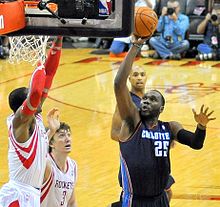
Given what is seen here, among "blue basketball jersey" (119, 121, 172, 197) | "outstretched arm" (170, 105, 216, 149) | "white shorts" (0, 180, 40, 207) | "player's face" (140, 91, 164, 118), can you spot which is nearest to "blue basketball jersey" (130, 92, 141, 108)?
"player's face" (140, 91, 164, 118)

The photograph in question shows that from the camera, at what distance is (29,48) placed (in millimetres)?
7750

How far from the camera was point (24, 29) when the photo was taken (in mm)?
5277

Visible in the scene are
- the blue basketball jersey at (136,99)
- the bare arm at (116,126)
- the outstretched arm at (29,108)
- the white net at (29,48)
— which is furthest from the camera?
the white net at (29,48)

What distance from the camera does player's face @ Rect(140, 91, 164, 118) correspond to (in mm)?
6172

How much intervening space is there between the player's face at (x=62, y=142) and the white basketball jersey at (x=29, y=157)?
0.52 m

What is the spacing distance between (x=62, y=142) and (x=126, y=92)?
2.85 ft

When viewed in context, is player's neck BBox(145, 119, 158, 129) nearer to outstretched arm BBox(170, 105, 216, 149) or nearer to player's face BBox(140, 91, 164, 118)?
player's face BBox(140, 91, 164, 118)

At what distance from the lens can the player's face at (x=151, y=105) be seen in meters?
6.17

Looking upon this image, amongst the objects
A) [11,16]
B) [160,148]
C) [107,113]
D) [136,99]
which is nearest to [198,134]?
[160,148]

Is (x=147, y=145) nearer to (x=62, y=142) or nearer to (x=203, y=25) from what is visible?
(x=62, y=142)

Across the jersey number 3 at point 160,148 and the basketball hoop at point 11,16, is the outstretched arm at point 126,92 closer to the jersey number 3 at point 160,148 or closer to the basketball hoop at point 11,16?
the jersey number 3 at point 160,148

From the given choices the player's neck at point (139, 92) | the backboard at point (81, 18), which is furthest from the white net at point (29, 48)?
the backboard at point (81, 18)

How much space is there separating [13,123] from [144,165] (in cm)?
116

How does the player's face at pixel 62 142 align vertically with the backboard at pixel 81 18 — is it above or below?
below
